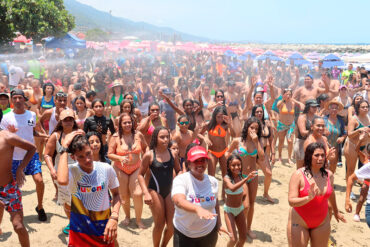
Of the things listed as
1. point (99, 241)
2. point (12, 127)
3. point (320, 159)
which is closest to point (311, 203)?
point (320, 159)

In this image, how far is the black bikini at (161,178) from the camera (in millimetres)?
4484

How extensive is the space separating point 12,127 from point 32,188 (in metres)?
2.40

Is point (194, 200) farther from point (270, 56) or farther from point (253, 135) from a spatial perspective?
point (270, 56)

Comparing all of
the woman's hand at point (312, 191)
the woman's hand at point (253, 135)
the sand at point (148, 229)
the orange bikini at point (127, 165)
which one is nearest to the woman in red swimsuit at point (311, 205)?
the woman's hand at point (312, 191)

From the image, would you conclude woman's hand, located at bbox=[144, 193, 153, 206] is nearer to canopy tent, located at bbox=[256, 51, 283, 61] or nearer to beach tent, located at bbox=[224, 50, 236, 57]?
canopy tent, located at bbox=[256, 51, 283, 61]

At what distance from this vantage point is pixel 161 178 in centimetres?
450

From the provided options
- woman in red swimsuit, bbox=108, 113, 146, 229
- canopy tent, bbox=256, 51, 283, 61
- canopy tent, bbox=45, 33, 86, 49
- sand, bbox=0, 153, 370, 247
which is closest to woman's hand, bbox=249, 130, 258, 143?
sand, bbox=0, 153, 370, 247

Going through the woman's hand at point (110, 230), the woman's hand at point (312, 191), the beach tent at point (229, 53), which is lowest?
the woman's hand at point (110, 230)

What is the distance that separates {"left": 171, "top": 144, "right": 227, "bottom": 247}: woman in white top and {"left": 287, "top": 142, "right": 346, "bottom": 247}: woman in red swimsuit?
36.9 inches

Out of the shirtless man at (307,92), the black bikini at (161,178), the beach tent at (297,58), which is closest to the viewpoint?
the black bikini at (161,178)

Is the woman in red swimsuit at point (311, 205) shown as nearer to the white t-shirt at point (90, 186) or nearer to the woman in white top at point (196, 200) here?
the woman in white top at point (196, 200)

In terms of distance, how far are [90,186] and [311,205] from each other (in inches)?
90.0

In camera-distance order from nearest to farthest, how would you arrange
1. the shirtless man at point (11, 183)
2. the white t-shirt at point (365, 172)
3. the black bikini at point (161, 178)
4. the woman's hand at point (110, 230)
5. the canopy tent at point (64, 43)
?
1. the woman's hand at point (110, 230)
2. the shirtless man at point (11, 183)
3. the black bikini at point (161, 178)
4. the white t-shirt at point (365, 172)
5. the canopy tent at point (64, 43)

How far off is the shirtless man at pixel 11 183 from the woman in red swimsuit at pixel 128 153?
1409 mm
